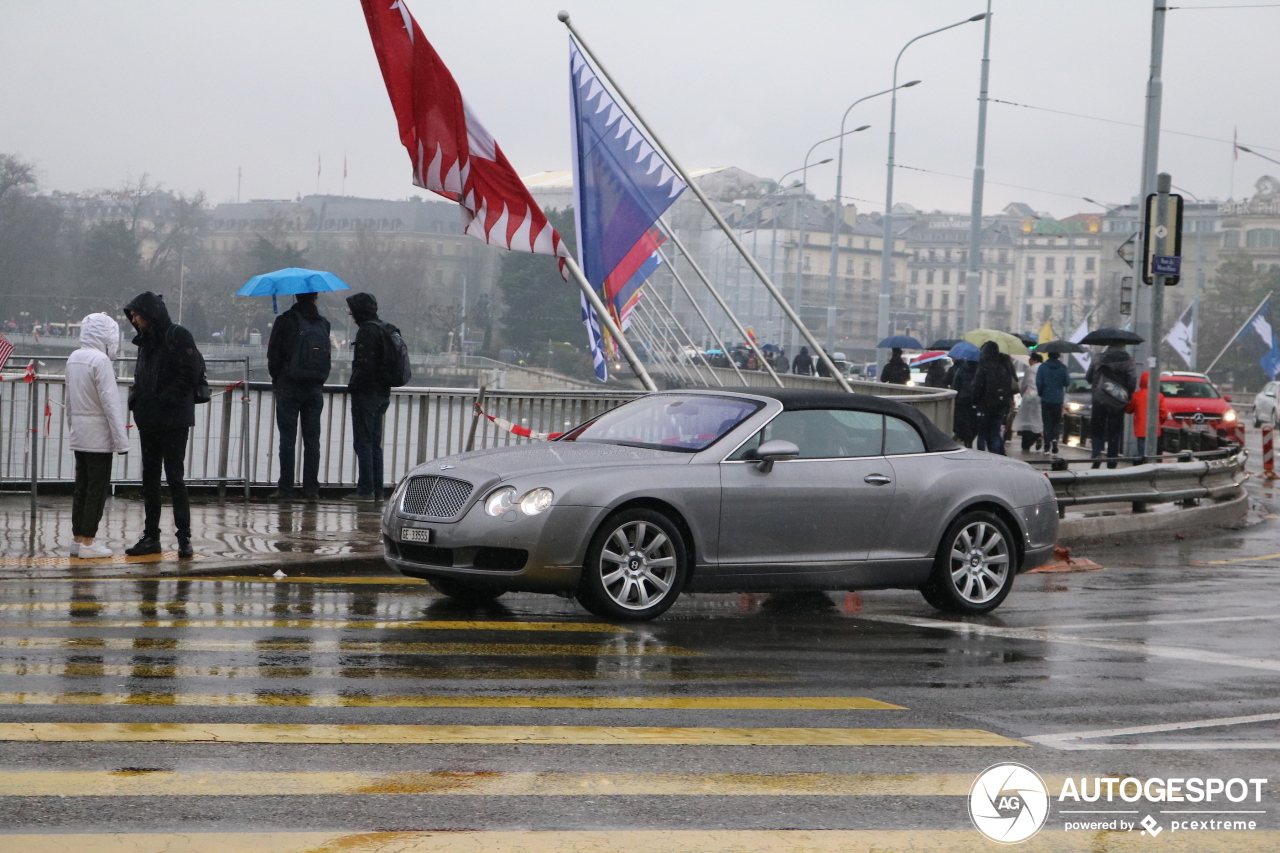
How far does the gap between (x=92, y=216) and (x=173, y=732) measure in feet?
382

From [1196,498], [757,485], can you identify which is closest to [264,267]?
[1196,498]

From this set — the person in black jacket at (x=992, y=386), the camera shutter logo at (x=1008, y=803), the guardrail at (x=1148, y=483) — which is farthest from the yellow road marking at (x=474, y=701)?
the person in black jacket at (x=992, y=386)

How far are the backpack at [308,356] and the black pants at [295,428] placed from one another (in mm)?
163

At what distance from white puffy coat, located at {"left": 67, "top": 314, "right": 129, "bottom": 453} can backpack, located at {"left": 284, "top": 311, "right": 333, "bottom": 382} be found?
3.55 metres

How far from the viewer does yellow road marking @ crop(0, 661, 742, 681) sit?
278 inches

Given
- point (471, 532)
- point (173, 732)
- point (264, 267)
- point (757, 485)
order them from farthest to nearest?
point (264, 267) → point (757, 485) → point (471, 532) → point (173, 732)

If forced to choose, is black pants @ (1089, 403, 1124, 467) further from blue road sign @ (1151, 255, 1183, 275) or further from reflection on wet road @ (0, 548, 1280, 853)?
reflection on wet road @ (0, 548, 1280, 853)

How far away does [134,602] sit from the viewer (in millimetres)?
9273

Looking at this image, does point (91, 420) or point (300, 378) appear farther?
point (300, 378)

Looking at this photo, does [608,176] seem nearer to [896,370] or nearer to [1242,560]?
[1242,560]

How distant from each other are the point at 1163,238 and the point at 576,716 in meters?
14.8

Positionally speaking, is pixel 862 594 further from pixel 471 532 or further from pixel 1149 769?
pixel 1149 769

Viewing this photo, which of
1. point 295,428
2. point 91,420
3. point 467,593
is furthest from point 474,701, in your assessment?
point 295,428

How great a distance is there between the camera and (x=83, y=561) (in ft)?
35.5
